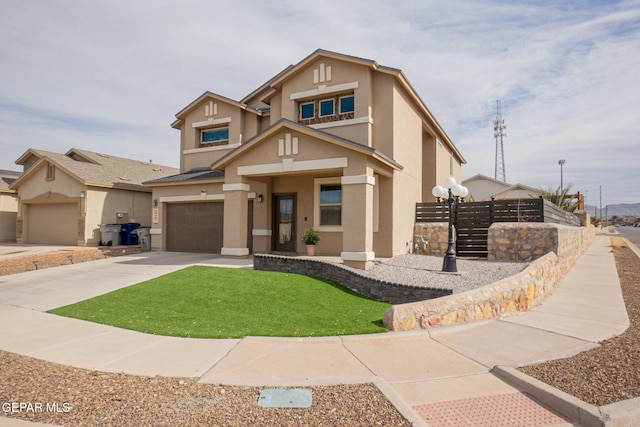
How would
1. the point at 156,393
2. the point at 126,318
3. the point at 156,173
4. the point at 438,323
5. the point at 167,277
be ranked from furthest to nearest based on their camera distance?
the point at 156,173, the point at 167,277, the point at 126,318, the point at 438,323, the point at 156,393

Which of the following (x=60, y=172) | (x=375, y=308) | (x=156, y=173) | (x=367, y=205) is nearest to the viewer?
(x=375, y=308)

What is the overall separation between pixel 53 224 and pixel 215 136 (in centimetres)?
1077

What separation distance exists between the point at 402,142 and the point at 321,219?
181 inches

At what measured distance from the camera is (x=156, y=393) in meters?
3.89

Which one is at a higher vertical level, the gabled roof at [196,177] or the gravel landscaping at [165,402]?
the gabled roof at [196,177]

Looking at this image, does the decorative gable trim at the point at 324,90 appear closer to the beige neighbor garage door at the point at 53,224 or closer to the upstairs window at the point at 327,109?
the upstairs window at the point at 327,109

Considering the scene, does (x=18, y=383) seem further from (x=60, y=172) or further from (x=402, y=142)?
(x=60, y=172)

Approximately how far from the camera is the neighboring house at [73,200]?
60.6ft

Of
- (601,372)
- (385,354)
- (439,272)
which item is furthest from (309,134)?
(601,372)

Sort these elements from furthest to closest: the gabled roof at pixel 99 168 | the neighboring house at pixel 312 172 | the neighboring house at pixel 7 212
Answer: the neighboring house at pixel 7 212 → the gabled roof at pixel 99 168 → the neighboring house at pixel 312 172

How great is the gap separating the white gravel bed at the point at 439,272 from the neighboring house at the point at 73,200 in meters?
15.3

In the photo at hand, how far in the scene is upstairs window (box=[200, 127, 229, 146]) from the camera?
18.3 metres

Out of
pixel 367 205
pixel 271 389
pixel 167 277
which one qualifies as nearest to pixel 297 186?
pixel 367 205

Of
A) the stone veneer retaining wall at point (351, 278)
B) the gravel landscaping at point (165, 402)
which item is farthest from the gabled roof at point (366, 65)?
the gravel landscaping at point (165, 402)
